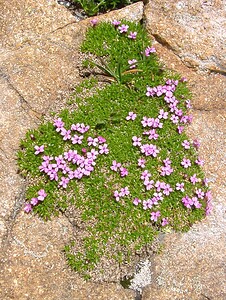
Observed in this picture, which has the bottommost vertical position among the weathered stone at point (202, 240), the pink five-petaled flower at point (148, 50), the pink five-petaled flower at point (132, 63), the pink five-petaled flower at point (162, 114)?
the weathered stone at point (202, 240)

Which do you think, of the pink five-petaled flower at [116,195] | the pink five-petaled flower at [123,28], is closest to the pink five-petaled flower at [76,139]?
the pink five-petaled flower at [116,195]

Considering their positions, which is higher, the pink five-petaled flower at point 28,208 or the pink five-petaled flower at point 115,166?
the pink five-petaled flower at point 115,166

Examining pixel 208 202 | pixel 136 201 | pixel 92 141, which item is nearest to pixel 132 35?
pixel 92 141

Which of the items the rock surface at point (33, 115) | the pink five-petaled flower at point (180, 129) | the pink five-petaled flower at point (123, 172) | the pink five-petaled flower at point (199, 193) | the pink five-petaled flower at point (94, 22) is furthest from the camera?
the pink five-petaled flower at point (94, 22)

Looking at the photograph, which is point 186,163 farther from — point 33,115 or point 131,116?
point 33,115

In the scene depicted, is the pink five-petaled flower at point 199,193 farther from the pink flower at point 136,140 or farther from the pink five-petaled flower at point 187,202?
the pink flower at point 136,140

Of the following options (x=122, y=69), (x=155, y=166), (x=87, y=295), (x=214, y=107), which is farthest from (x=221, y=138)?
(x=87, y=295)

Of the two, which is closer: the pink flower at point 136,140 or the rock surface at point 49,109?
the rock surface at point 49,109

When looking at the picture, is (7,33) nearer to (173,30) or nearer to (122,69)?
(122,69)
